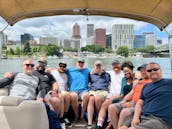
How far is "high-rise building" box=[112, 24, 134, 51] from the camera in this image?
31.1 feet

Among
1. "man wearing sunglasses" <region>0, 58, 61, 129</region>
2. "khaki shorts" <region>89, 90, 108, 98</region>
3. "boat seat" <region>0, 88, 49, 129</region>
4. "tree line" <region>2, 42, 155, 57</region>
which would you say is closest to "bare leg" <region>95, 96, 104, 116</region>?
"khaki shorts" <region>89, 90, 108, 98</region>

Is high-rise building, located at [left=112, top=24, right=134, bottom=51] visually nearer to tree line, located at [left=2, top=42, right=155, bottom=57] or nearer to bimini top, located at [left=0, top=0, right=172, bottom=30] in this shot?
tree line, located at [left=2, top=42, right=155, bottom=57]

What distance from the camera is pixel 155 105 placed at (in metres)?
3.39

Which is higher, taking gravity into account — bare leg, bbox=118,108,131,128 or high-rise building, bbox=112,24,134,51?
high-rise building, bbox=112,24,134,51

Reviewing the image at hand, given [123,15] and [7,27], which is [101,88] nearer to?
[123,15]

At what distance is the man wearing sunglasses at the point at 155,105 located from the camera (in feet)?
10.6

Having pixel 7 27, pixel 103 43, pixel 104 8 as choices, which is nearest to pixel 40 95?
pixel 7 27

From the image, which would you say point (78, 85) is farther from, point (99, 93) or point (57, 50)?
point (57, 50)

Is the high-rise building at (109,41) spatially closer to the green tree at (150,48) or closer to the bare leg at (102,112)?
the green tree at (150,48)

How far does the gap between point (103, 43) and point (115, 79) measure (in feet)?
10.7

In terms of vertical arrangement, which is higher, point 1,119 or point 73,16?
point 73,16

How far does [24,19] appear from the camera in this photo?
5.18 m

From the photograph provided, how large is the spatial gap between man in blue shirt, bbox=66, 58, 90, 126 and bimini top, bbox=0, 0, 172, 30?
1009mm

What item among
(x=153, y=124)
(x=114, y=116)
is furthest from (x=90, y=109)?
(x=153, y=124)
